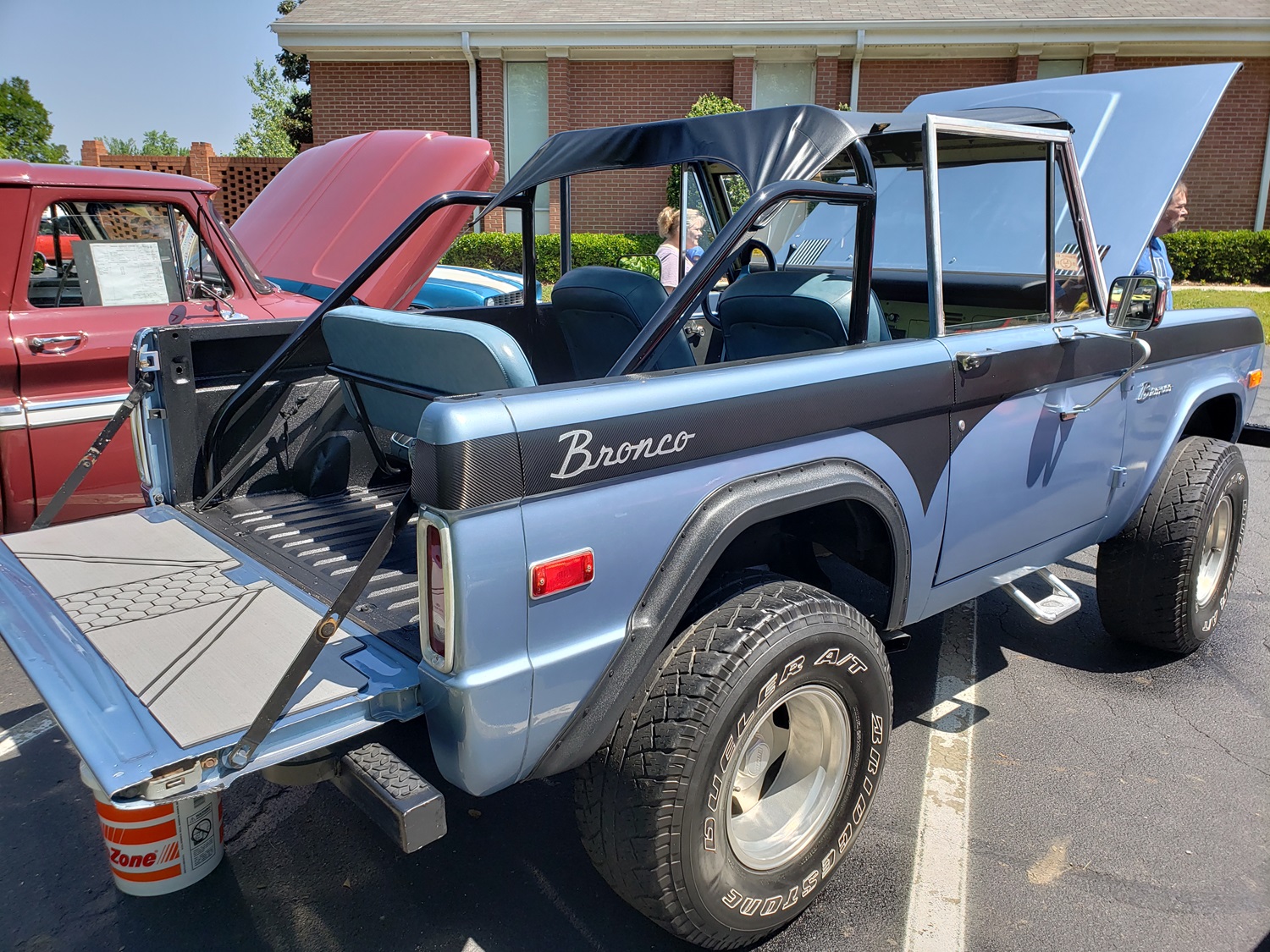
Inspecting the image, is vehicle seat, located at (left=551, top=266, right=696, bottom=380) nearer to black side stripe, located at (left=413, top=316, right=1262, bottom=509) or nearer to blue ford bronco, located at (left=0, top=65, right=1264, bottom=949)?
blue ford bronco, located at (left=0, top=65, right=1264, bottom=949)

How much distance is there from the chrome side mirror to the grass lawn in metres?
10.8

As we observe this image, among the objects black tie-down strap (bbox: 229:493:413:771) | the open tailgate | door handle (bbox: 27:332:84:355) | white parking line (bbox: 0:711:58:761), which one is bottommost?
white parking line (bbox: 0:711:58:761)

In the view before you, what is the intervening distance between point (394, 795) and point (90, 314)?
3829 millimetres

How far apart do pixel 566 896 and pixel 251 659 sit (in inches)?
45.2

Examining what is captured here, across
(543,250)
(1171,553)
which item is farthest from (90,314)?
(543,250)

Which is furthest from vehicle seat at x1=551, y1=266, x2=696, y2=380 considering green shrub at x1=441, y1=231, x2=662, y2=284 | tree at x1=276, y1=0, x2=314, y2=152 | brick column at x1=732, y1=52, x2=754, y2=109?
tree at x1=276, y1=0, x2=314, y2=152

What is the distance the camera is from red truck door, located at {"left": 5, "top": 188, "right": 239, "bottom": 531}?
14.5 feet

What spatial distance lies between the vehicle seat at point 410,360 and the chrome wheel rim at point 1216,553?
336 cm

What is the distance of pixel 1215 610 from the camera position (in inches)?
167

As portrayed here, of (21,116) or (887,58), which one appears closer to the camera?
(887,58)

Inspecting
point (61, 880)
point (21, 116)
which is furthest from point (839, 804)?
point (21, 116)

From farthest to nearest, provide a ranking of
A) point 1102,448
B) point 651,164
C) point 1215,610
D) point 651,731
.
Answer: point 1215,610
point 1102,448
point 651,164
point 651,731

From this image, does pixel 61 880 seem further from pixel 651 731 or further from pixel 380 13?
pixel 380 13

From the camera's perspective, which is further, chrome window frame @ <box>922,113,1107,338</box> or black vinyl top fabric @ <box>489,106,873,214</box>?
chrome window frame @ <box>922,113,1107,338</box>
